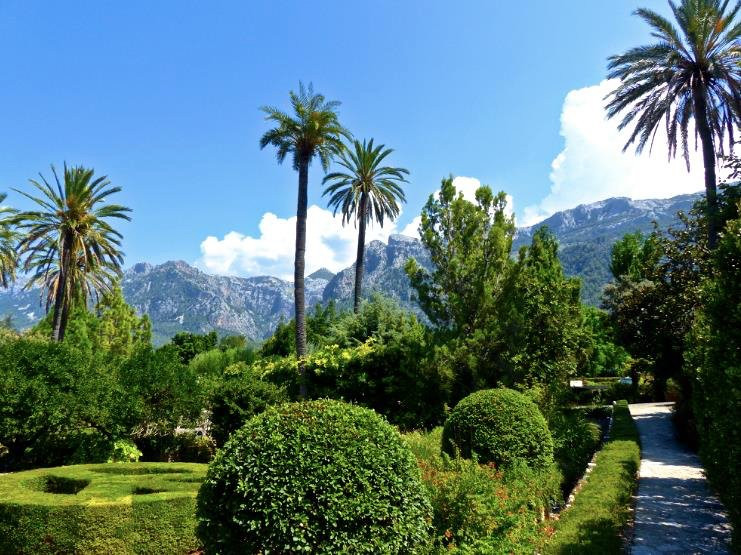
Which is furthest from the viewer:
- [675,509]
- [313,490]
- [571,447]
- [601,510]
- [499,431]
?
[571,447]

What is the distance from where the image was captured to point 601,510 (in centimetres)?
734

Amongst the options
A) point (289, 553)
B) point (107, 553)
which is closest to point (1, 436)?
point (107, 553)

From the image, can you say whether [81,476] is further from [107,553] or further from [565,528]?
[565,528]

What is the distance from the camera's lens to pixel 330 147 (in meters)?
21.2

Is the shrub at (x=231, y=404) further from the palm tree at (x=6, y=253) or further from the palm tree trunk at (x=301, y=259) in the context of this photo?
the palm tree at (x=6, y=253)

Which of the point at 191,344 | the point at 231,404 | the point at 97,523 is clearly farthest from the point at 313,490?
the point at 191,344

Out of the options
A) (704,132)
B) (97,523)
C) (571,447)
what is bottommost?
(97,523)

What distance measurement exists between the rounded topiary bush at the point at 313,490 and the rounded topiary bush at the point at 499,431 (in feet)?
12.8

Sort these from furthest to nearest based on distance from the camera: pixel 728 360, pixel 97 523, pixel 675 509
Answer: pixel 675 509, pixel 97 523, pixel 728 360

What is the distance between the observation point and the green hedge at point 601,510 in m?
6.10

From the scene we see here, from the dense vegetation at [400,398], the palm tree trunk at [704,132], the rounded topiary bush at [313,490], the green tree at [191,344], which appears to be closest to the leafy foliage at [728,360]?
the dense vegetation at [400,398]

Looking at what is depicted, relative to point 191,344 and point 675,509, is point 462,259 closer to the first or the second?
point 675,509

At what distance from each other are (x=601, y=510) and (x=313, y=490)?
17.3ft

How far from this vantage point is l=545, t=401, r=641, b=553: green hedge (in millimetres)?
6102
